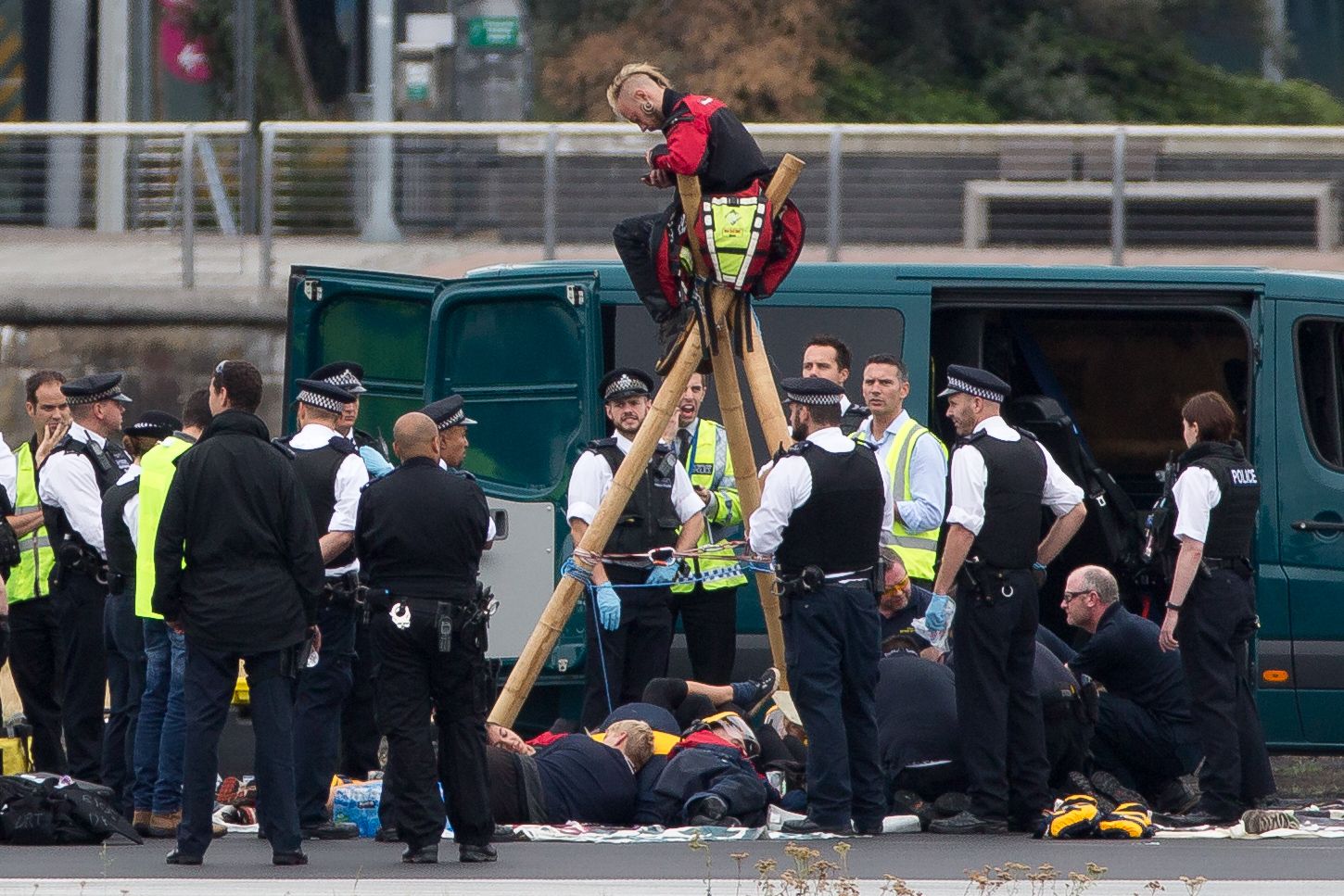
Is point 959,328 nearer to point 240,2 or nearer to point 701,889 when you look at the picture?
point 701,889

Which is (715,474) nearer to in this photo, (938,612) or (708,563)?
(708,563)

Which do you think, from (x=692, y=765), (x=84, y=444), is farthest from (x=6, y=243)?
(x=692, y=765)

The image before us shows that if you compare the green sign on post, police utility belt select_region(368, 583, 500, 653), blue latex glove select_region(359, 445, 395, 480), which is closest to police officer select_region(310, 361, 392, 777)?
blue latex glove select_region(359, 445, 395, 480)

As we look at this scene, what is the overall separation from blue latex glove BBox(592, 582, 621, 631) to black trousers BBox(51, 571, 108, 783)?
7.17 ft

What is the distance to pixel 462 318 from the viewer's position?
10.1m

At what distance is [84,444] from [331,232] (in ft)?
22.0

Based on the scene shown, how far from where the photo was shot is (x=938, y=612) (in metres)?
8.62

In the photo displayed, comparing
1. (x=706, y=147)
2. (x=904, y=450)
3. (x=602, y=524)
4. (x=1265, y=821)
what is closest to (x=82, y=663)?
(x=602, y=524)

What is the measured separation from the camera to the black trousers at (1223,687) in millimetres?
8695

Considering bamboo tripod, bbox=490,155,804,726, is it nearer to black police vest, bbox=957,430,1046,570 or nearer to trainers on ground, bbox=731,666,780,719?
trainers on ground, bbox=731,666,780,719

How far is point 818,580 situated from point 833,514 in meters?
0.27

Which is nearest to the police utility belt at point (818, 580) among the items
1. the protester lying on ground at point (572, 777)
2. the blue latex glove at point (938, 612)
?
the blue latex glove at point (938, 612)

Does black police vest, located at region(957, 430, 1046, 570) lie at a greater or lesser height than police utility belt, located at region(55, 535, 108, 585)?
greater

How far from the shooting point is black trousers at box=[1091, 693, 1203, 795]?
9.30 m
